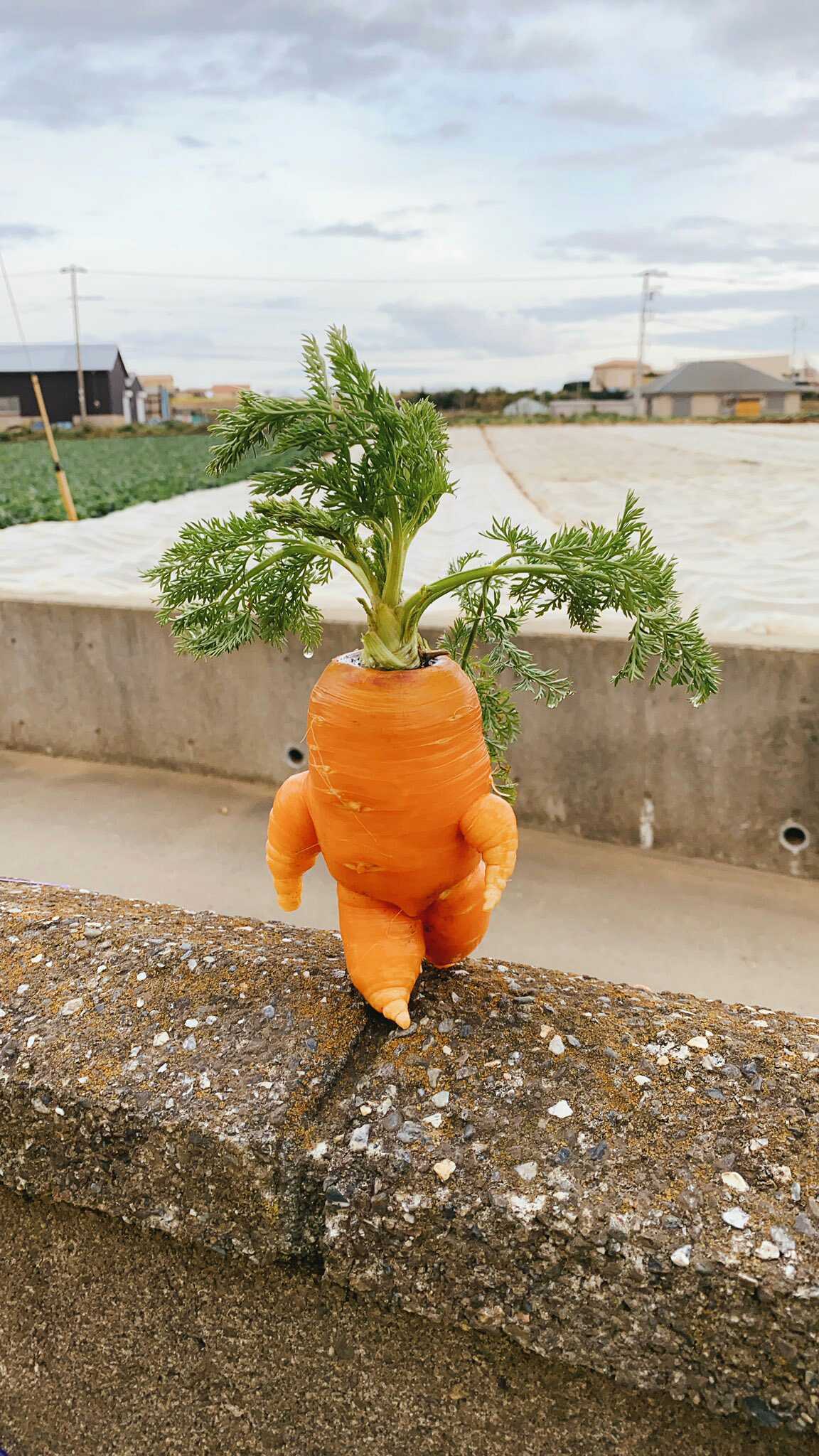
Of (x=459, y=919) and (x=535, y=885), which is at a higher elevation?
(x=459, y=919)

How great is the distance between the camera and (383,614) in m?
1.38

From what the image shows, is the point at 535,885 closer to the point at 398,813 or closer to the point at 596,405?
the point at 398,813

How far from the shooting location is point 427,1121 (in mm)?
1335

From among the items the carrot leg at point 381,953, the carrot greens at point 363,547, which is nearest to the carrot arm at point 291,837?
the carrot leg at point 381,953

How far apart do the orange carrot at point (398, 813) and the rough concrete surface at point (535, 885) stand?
118cm

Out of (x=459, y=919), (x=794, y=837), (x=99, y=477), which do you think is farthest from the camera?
(x=99, y=477)

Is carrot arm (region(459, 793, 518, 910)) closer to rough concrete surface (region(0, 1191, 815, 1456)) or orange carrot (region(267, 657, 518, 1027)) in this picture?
orange carrot (region(267, 657, 518, 1027))

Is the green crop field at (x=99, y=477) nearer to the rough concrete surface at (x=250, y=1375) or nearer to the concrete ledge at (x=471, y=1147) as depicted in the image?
the concrete ledge at (x=471, y=1147)

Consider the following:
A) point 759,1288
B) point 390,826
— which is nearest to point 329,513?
point 390,826

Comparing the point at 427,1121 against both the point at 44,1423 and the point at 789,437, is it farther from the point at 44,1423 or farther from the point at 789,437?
the point at 789,437

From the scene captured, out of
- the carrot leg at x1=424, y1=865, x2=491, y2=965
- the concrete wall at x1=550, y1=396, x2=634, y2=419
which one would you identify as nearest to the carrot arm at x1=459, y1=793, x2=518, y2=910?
the carrot leg at x1=424, y1=865, x2=491, y2=965

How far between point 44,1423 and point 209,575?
1.34 metres

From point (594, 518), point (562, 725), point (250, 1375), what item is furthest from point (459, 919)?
point (594, 518)

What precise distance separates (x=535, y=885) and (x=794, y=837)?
0.77 m
